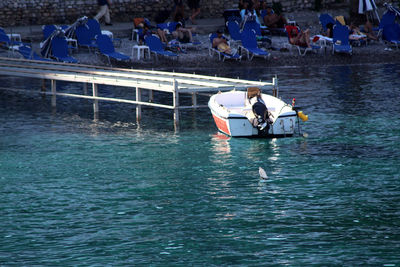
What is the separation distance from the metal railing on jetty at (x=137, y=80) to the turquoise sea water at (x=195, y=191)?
0.68 metres

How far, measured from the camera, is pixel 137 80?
64.7ft

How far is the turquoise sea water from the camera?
10.7 meters

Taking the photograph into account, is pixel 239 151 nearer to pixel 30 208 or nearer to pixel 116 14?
pixel 30 208

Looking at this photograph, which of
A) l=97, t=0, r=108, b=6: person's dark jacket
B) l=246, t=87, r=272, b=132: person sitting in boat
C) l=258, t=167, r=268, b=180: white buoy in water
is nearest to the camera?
l=258, t=167, r=268, b=180: white buoy in water

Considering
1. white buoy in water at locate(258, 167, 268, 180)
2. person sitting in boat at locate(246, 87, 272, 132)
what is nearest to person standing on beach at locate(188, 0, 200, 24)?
person sitting in boat at locate(246, 87, 272, 132)

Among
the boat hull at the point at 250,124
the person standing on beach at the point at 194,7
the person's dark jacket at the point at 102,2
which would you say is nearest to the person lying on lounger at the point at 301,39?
the person standing on beach at the point at 194,7

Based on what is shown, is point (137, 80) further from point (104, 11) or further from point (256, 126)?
point (104, 11)

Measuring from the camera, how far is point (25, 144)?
17500 mm

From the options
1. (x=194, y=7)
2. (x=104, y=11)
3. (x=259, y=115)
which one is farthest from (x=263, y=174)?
(x=194, y=7)

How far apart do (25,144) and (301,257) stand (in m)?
8.92

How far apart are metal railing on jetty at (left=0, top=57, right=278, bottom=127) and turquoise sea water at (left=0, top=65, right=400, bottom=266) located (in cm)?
68

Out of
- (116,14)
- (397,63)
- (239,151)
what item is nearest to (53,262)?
(239,151)

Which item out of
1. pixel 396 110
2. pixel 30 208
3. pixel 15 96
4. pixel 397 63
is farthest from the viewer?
pixel 397 63

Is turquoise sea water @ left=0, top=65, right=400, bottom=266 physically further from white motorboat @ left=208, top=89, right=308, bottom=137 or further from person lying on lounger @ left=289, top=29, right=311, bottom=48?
person lying on lounger @ left=289, top=29, right=311, bottom=48
